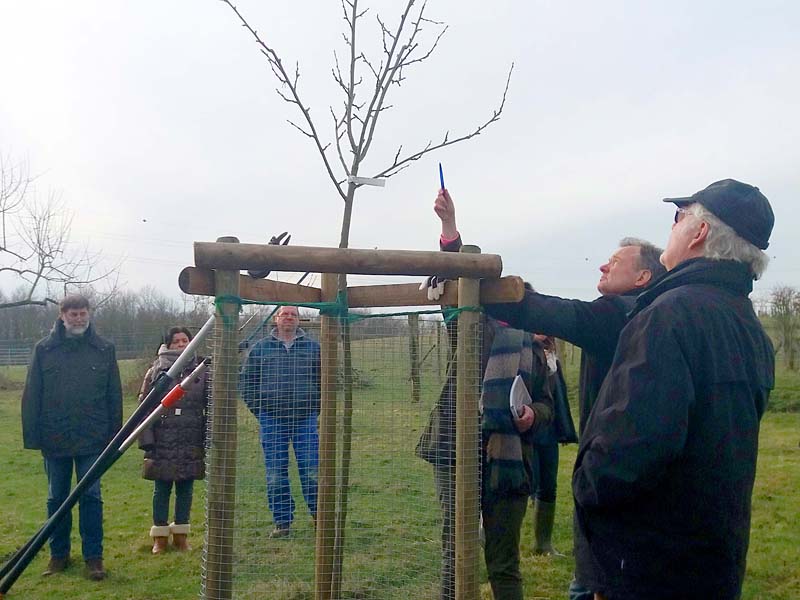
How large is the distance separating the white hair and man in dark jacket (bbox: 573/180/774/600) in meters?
0.08

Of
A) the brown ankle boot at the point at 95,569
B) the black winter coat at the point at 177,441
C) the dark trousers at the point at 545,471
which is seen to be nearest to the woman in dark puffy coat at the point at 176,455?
the black winter coat at the point at 177,441

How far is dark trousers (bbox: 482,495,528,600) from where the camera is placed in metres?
3.57

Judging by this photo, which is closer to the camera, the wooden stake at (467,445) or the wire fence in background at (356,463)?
the wooden stake at (467,445)

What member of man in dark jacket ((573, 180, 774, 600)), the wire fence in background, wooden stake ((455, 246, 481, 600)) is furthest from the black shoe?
man in dark jacket ((573, 180, 774, 600))

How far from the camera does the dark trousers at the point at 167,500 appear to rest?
6.07 metres

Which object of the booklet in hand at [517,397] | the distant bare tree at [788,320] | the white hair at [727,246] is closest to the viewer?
the white hair at [727,246]

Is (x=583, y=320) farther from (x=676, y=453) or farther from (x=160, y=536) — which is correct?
(x=160, y=536)

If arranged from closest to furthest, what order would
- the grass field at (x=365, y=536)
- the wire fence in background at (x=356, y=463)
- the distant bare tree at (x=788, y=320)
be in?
the wire fence in background at (x=356, y=463) → the grass field at (x=365, y=536) → the distant bare tree at (x=788, y=320)

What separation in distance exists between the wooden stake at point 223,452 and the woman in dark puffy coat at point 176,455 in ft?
10.9

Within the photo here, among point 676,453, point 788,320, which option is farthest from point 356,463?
point 788,320

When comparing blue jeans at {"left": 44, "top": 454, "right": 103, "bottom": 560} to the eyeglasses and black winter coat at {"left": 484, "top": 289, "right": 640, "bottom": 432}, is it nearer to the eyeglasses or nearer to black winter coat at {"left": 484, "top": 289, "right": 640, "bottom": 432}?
black winter coat at {"left": 484, "top": 289, "right": 640, "bottom": 432}

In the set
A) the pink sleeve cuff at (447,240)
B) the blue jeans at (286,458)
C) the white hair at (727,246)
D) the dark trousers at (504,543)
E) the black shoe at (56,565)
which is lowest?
the black shoe at (56,565)

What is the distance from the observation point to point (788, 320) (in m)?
20.3

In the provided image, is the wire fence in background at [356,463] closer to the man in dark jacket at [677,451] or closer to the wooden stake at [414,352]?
the wooden stake at [414,352]
